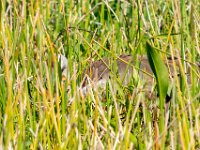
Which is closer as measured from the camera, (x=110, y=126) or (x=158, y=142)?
(x=158, y=142)

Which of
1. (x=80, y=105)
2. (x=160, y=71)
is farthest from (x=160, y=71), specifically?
(x=80, y=105)

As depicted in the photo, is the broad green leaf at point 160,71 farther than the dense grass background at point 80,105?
Yes

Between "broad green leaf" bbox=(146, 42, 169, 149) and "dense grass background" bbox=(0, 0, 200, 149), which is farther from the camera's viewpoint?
"broad green leaf" bbox=(146, 42, 169, 149)

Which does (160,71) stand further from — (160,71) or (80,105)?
(80,105)

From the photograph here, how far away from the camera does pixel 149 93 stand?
9.78 ft

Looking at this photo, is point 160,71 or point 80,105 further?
point 80,105

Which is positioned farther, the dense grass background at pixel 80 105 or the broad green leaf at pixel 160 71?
the broad green leaf at pixel 160 71

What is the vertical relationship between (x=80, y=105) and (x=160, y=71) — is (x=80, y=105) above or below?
below

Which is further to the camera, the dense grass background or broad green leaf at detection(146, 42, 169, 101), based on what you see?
broad green leaf at detection(146, 42, 169, 101)

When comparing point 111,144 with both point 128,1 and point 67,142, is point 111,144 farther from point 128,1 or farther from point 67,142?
point 128,1

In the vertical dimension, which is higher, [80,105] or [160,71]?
[160,71]

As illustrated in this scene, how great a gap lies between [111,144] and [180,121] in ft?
0.75

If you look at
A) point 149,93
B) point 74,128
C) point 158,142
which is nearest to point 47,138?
point 74,128

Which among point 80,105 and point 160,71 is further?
point 80,105
